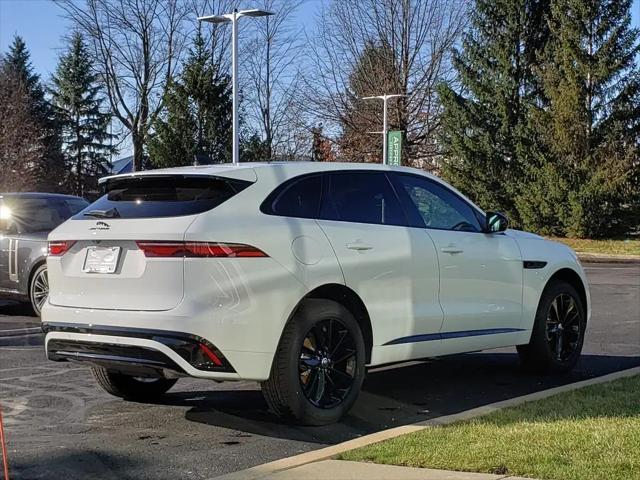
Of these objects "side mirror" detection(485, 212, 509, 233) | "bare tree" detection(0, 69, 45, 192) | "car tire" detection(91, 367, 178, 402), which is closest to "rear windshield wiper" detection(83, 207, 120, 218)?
"car tire" detection(91, 367, 178, 402)

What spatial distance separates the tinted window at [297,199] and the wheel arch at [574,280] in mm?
3026

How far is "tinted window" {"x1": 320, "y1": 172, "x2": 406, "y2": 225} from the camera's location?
601 centimetres

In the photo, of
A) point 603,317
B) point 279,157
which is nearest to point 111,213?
point 603,317

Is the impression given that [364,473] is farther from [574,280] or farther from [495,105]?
[495,105]

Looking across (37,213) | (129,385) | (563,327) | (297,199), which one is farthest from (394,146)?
(297,199)

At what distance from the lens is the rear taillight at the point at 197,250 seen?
5090mm

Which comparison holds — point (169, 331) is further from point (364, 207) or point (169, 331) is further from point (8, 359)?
point (8, 359)

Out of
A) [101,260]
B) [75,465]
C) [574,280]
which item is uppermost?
[101,260]

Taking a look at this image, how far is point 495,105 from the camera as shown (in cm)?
3912

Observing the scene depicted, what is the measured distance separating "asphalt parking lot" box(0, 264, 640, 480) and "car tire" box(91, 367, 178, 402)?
0.11 m

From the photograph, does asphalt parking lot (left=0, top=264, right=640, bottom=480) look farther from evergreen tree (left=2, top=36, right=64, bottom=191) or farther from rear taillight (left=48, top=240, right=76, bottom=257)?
evergreen tree (left=2, top=36, right=64, bottom=191)

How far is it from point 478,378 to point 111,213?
3.87 metres

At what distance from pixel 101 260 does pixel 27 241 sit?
6.42 m

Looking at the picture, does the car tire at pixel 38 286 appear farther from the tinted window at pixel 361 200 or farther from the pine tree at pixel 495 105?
the pine tree at pixel 495 105
